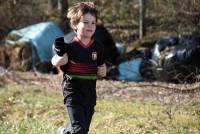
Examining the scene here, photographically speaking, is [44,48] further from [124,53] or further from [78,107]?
[78,107]

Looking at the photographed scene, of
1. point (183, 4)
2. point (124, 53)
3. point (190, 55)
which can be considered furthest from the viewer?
point (124, 53)

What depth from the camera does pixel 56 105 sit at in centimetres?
921

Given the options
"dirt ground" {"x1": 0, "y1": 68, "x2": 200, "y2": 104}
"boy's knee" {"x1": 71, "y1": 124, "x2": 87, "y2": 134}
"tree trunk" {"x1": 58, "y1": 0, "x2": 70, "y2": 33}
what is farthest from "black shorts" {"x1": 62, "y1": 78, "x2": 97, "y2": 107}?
"tree trunk" {"x1": 58, "y1": 0, "x2": 70, "y2": 33}

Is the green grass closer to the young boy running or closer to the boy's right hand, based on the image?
the young boy running

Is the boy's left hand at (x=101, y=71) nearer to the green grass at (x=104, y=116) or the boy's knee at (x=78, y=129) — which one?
the boy's knee at (x=78, y=129)

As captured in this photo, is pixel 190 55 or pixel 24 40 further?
pixel 24 40

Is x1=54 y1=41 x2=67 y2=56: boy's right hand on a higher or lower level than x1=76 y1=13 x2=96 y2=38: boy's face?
lower

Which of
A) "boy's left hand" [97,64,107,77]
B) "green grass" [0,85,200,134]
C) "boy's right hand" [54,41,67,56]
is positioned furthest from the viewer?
"green grass" [0,85,200,134]

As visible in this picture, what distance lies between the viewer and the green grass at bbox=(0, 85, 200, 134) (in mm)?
7211

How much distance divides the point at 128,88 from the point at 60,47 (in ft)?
18.2

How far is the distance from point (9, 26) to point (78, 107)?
9.87 meters

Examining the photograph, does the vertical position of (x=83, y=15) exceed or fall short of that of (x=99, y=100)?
it exceeds it

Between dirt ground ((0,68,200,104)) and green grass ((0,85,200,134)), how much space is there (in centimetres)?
21

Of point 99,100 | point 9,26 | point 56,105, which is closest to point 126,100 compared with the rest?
point 99,100
